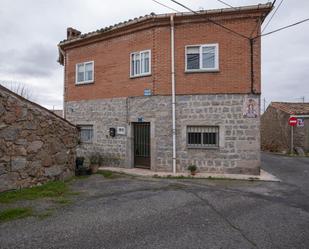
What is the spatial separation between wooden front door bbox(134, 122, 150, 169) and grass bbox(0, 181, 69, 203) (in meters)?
4.16

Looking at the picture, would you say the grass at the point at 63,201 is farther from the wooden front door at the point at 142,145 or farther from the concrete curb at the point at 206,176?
the wooden front door at the point at 142,145

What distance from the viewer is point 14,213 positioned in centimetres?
523

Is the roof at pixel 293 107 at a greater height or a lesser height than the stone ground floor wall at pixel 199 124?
greater

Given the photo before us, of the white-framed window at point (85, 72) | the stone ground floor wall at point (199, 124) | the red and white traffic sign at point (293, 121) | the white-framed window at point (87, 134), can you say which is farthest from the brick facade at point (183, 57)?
the red and white traffic sign at point (293, 121)

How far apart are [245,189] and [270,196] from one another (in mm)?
856

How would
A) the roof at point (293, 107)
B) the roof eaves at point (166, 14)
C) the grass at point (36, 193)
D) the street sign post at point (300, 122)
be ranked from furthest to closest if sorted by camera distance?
the roof at point (293, 107)
the street sign post at point (300, 122)
the roof eaves at point (166, 14)
the grass at point (36, 193)

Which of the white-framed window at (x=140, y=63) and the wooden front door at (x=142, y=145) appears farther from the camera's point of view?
the wooden front door at (x=142, y=145)

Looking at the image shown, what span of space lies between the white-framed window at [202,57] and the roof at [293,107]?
1163cm

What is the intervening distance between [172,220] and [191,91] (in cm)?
635

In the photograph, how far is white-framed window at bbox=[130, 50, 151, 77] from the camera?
1086 centimetres

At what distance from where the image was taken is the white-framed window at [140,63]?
10859 mm

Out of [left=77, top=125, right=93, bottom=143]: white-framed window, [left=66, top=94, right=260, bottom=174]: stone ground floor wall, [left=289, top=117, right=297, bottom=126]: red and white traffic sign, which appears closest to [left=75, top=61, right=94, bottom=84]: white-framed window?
[left=77, top=125, right=93, bottom=143]: white-framed window

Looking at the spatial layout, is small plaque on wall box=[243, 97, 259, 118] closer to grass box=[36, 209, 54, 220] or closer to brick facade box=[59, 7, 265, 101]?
brick facade box=[59, 7, 265, 101]

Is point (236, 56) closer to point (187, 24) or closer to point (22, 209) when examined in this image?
point (187, 24)
